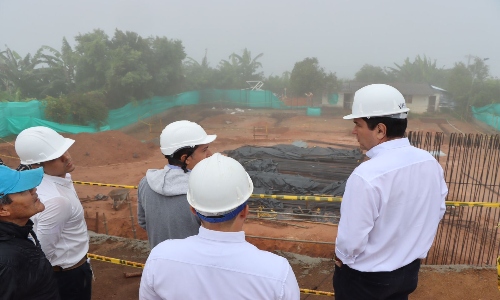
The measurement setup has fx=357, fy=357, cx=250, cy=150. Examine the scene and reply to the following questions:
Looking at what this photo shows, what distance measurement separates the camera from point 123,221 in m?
8.96

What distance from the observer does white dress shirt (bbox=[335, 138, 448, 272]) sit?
2074 millimetres

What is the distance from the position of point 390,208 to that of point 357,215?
0.68 ft

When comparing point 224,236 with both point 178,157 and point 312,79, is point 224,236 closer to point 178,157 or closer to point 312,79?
point 178,157

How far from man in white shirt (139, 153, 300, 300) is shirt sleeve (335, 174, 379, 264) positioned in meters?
0.86

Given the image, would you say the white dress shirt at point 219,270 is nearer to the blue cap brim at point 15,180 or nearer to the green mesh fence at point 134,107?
the blue cap brim at point 15,180

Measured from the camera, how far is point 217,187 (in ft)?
4.56

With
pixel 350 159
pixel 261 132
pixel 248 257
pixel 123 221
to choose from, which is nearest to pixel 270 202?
pixel 123 221

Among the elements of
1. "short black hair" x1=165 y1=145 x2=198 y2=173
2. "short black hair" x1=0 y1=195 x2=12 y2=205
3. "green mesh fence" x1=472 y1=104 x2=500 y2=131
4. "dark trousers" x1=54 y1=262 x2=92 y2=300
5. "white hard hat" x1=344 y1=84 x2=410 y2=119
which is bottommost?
"green mesh fence" x1=472 y1=104 x2=500 y2=131

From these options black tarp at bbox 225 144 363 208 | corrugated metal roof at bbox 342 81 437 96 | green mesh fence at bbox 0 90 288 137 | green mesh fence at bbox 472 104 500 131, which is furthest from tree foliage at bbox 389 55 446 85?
black tarp at bbox 225 144 363 208

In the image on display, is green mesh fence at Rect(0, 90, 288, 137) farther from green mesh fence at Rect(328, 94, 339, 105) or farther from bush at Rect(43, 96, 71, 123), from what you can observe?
green mesh fence at Rect(328, 94, 339, 105)

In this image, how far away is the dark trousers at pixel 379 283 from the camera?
227 cm

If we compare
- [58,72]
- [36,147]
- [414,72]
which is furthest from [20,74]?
[414,72]

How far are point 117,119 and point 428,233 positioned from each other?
25.9 m

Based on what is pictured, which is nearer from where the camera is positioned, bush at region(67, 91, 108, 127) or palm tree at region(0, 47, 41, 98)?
bush at region(67, 91, 108, 127)
